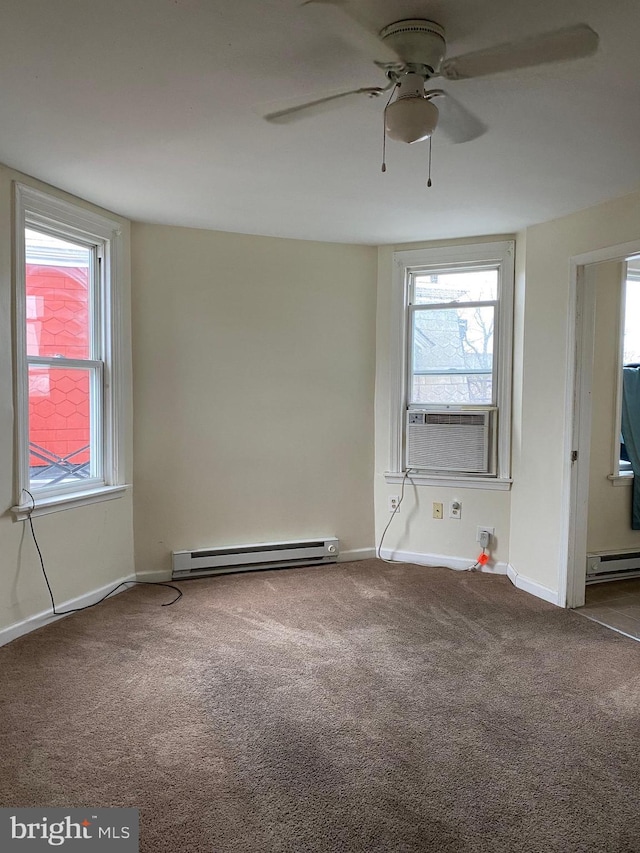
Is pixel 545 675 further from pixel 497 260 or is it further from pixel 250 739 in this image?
pixel 497 260

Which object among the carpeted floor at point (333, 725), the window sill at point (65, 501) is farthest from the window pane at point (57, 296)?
the carpeted floor at point (333, 725)

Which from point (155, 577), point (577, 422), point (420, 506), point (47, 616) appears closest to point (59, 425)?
point (47, 616)

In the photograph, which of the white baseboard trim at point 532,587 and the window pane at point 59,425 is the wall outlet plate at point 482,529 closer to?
the white baseboard trim at point 532,587

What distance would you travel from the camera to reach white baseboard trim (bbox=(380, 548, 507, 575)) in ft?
13.2

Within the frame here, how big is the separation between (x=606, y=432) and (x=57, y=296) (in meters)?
3.68

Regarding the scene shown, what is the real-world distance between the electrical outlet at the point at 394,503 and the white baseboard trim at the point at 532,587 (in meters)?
0.87

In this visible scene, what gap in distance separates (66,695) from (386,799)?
1396 mm

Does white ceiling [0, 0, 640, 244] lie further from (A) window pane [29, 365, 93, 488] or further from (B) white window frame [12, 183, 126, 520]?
(A) window pane [29, 365, 93, 488]

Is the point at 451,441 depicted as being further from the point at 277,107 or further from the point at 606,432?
the point at 277,107

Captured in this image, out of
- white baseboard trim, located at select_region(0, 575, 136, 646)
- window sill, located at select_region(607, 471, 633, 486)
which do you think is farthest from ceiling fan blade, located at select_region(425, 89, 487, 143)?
white baseboard trim, located at select_region(0, 575, 136, 646)

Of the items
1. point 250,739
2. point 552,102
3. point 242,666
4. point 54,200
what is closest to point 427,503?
point 242,666

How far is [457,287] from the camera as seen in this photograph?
13.4ft

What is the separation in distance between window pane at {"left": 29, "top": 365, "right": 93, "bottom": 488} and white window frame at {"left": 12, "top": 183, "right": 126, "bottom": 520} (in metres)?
0.05

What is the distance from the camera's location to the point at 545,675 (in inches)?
101
